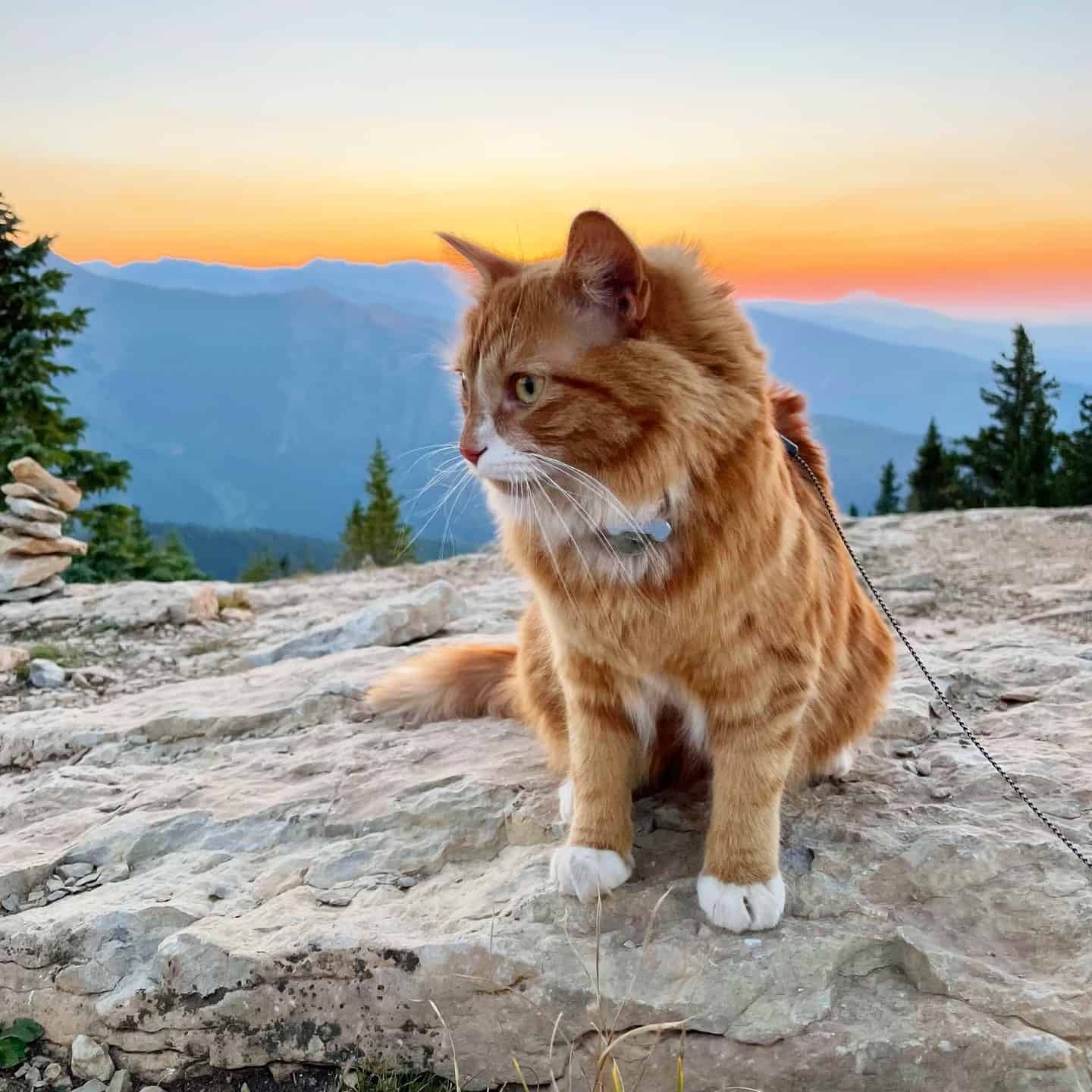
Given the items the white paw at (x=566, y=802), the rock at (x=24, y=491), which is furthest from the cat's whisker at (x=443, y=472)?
the rock at (x=24, y=491)

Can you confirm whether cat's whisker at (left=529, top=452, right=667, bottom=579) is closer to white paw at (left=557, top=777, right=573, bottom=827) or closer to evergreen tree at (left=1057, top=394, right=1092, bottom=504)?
white paw at (left=557, top=777, right=573, bottom=827)

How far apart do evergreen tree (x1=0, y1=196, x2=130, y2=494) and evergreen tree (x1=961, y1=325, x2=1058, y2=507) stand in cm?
2260

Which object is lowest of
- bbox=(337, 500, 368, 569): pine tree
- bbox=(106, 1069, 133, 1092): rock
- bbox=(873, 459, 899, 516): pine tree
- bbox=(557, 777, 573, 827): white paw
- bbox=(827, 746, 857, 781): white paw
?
bbox=(337, 500, 368, 569): pine tree

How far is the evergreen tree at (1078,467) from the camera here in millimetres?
23625

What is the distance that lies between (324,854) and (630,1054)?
48.3 inches

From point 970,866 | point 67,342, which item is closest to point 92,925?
point 970,866

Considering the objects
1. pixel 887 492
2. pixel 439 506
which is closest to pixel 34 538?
pixel 439 506

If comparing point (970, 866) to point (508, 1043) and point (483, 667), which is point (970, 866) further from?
point (483, 667)

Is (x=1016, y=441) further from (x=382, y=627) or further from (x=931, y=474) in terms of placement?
(x=382, y=627)

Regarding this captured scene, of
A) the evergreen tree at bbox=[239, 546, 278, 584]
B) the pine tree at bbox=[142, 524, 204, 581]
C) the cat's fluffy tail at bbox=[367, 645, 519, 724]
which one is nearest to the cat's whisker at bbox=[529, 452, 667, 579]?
the cat's fluffy tail at bbox=[367, 645, 519, 724]

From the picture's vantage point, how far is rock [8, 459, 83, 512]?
874 centimetres

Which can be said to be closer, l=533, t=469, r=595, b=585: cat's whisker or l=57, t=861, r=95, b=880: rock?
l=533, t=469, r=595, b=585: cat's whisker

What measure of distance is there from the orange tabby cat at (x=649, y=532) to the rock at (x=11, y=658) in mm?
4507

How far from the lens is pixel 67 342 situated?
58.9 feet
